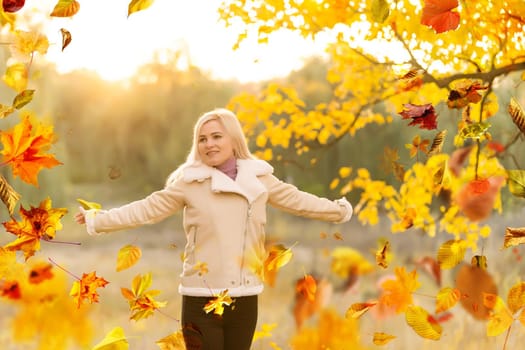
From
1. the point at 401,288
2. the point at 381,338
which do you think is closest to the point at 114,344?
the point at 381,338

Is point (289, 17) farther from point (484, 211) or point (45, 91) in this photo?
point (45, 91)

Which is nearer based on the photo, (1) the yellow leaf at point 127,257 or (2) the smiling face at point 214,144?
(2) the smiling face at point 214,144

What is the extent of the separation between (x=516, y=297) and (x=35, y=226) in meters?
1.88

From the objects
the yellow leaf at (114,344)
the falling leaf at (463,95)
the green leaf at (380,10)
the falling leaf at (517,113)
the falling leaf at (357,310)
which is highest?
the green leaf at (380,10)

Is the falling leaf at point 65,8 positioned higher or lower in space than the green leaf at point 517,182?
higher

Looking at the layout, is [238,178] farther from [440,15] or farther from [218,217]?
[440,15]

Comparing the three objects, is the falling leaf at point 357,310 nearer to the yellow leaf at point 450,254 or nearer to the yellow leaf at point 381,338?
the yellow leaf at point 381,338

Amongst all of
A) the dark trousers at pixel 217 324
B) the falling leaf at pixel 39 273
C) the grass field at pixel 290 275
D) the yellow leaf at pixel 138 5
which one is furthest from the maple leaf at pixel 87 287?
the grass field at pixel 290 275

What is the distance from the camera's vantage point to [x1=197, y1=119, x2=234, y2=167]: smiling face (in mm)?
2568

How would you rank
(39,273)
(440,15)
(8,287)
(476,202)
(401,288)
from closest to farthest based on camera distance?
1. (440,15)
2. (8,287)
3. (401,288)
4. (39,273)
5. (476,202)

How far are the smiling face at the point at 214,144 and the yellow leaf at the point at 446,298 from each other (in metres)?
1.00

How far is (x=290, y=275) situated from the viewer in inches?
283

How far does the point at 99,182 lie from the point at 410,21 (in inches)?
214

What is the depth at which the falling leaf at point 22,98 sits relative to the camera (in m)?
2.36
